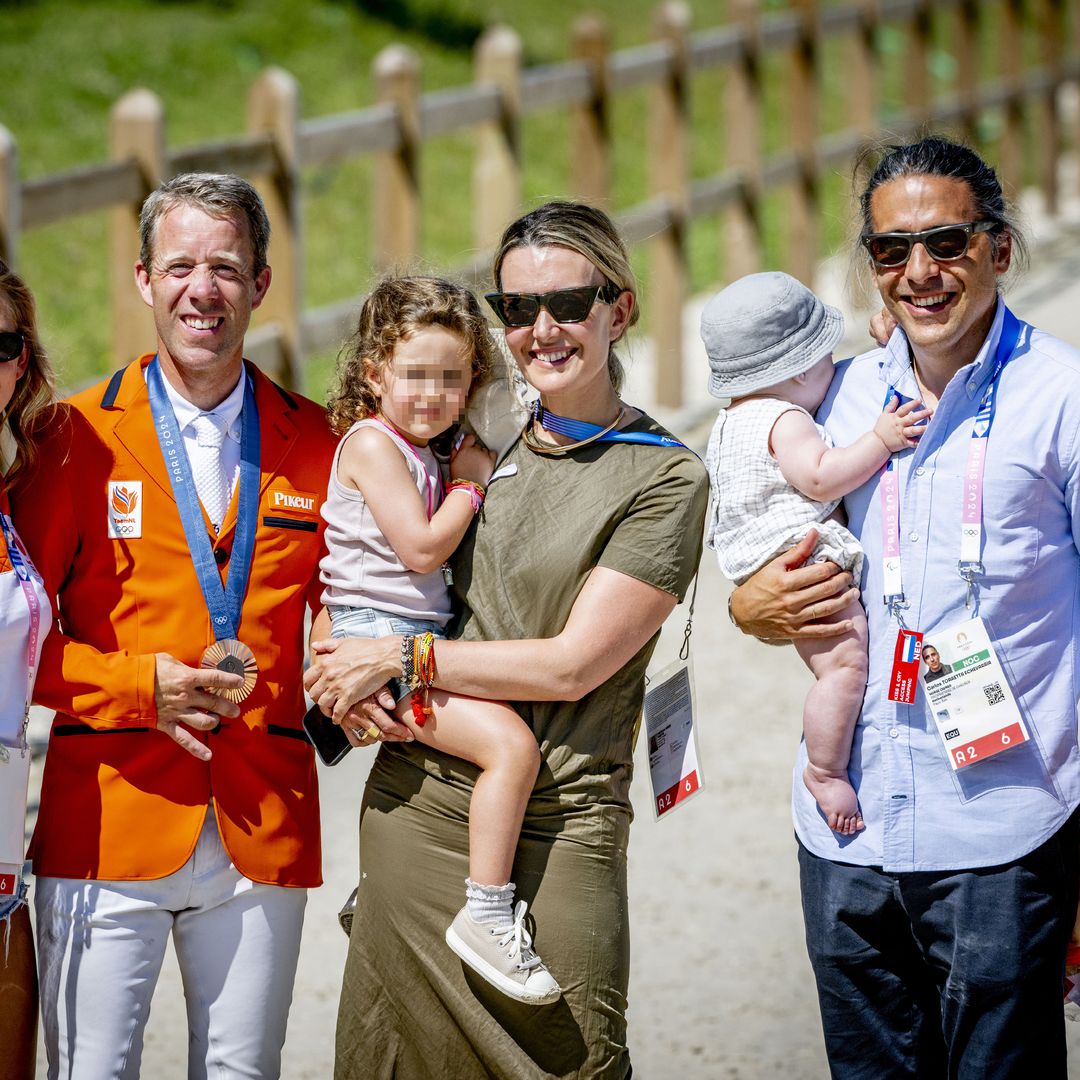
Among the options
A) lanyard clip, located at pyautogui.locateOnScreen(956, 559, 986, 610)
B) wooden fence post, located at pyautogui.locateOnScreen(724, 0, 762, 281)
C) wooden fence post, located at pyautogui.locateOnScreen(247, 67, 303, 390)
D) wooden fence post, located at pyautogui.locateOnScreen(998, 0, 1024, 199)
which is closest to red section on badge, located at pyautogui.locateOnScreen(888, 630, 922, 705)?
lanyard clip, located at pyautogui.locateOnScreen(956, 559, 986, 610)

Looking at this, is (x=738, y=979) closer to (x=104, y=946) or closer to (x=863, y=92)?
(x=104, y=946)

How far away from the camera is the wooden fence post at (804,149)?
1163 cm

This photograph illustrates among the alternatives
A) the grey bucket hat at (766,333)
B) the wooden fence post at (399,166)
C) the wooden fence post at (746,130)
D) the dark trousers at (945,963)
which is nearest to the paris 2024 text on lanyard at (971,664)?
the dark trousers at (945,963)

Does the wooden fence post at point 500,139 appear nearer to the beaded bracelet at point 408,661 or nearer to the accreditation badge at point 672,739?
the accreditation badge at point 672,739

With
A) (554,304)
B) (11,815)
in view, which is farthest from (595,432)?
(11,815)

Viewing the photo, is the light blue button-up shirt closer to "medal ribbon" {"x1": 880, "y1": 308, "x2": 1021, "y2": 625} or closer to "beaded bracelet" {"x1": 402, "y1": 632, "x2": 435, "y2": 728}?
"medal ribbon" {"x1": 880, "y1": 308, "x2": 1021, "y2": 625}

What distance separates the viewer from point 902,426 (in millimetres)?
2684

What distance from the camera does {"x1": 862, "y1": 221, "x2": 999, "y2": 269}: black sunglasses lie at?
262cm

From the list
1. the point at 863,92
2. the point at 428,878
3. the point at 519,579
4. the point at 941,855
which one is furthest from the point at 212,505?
the point at 863,92

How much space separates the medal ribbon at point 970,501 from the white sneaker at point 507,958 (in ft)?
2.86

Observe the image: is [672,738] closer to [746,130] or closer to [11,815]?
[11,815]

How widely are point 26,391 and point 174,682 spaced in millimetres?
595

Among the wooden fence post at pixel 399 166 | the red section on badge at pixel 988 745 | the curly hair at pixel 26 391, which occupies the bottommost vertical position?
the red section on badge at pixel 988 745

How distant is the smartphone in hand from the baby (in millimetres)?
805
